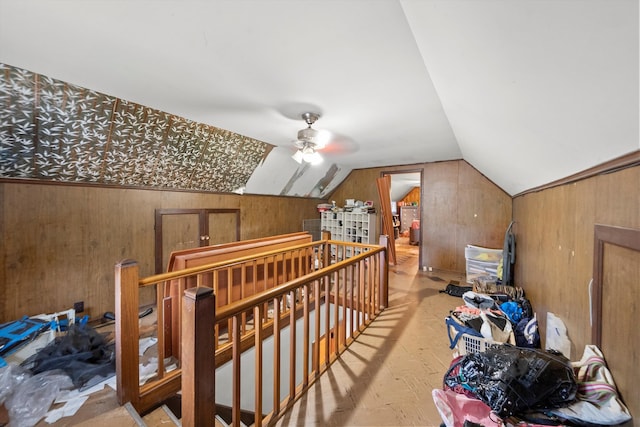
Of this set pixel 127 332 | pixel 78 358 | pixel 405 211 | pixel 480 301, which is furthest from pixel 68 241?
pixel 405 211

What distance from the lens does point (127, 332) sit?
1.43m

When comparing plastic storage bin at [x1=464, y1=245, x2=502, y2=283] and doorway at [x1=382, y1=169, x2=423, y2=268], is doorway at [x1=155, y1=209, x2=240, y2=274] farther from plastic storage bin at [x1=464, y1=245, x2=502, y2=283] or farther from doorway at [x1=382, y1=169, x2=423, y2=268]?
doorway at [x1=382, y1=169, x2=423, y2=268]

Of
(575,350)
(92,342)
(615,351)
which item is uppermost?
(615,351)

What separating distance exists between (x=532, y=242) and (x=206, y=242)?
13.8 ft

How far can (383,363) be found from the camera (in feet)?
6.02

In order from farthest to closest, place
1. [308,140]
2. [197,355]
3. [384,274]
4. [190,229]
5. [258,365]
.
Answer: [190,229] < [384,274] < [308,140] < [258,365] < [197,355]

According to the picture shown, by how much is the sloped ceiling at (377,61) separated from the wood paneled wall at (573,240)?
15cm

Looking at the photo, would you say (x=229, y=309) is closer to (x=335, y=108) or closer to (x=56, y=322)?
(x=335, y=108)

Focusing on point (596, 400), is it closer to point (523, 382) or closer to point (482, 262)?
point (523, 382)

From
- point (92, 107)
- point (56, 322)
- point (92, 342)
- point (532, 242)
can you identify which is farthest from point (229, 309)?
point (532, 242)

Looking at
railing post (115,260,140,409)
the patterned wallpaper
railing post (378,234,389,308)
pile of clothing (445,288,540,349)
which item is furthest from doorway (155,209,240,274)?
pile of clothing (445,288,540,349)

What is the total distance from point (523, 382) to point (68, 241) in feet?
13.1

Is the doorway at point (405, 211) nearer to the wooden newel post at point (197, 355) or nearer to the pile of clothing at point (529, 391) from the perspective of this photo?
the pile of clothing at point (529, 391)

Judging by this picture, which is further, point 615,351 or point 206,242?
point 206,242
